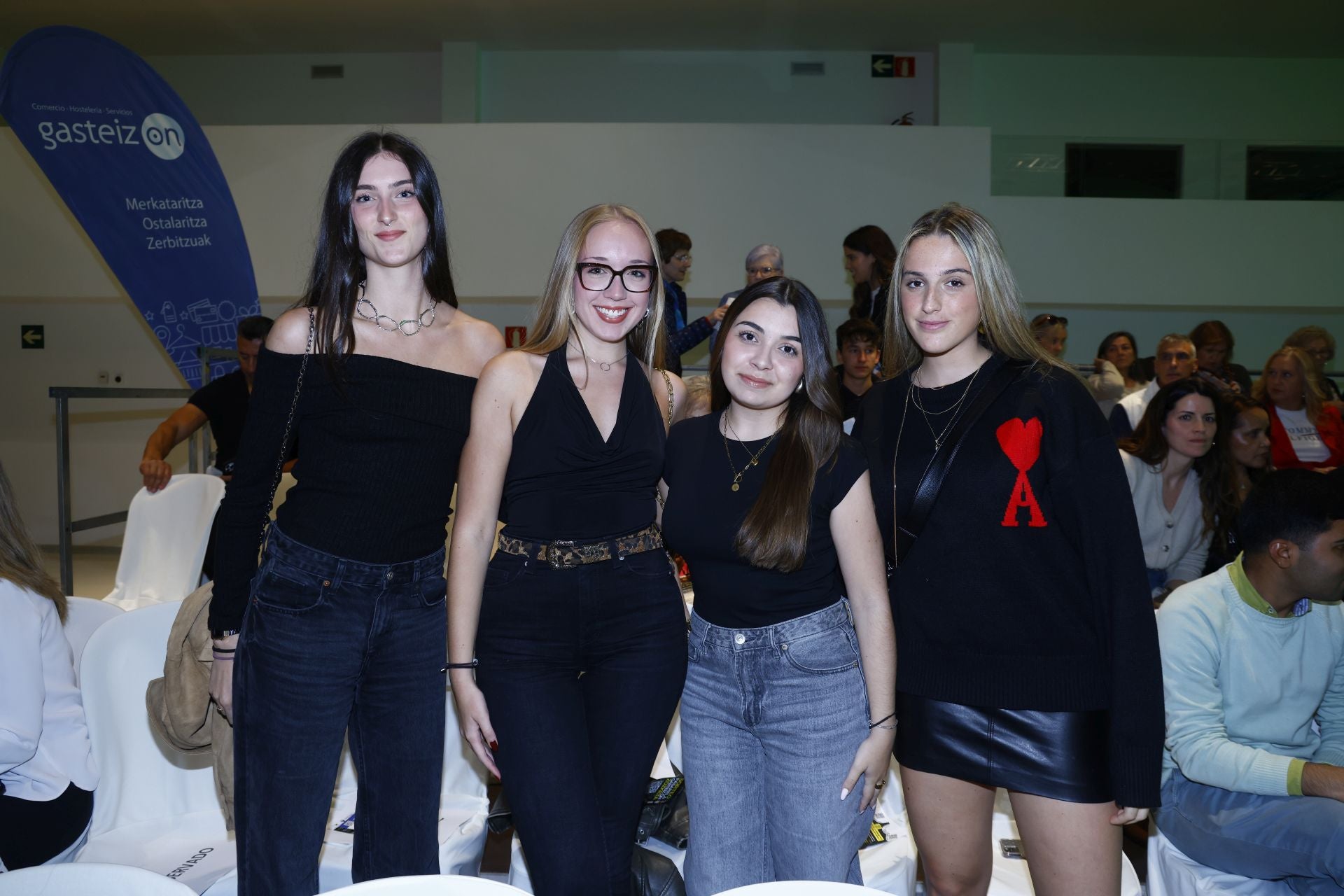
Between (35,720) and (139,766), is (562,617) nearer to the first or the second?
(35,720)

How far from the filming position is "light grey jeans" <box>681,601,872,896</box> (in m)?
1.80

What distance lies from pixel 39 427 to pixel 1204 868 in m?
10.3

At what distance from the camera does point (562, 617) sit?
5.80 feet

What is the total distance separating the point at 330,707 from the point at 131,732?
1142 mm

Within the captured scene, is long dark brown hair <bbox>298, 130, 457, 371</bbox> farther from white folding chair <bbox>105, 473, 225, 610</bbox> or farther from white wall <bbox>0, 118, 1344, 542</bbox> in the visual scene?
white wall <bbox>0, 118, 1344, 542</bbox>

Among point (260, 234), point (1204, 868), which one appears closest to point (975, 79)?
point (260, 234)

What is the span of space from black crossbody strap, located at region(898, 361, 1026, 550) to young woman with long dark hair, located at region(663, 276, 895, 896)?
0.08 metres

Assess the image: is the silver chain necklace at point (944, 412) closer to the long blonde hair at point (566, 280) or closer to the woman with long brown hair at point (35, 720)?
the long blonde hair at point (566, 280)

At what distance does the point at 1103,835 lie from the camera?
69.1 inches

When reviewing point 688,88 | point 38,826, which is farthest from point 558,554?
point 688,88

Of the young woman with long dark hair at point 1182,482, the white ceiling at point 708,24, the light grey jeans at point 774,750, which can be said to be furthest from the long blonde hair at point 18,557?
the white ceiling at point 708,24

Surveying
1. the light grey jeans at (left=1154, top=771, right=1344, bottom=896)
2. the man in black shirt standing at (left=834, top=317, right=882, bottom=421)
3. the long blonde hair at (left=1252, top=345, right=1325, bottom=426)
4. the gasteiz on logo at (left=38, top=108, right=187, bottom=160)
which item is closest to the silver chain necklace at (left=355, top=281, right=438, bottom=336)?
the light grey jeans at (left=1154, top=771, right=1344, bottom=896)

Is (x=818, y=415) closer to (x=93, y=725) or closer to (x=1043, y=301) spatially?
(x=93, y=725)

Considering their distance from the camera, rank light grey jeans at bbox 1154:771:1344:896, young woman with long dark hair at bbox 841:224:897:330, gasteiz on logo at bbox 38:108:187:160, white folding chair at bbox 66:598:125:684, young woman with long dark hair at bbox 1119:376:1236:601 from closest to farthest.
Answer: light grey jeans at bbox 1154:771:1344:896 < white folding chair at bbox 66:598:125:684 < young woman with long dark hair at bbox 1119:376:1236:601 < young woman with long dark hair at bbox 841:224:897:330 < gasteiz on logo at bbox 38:108:187:160
